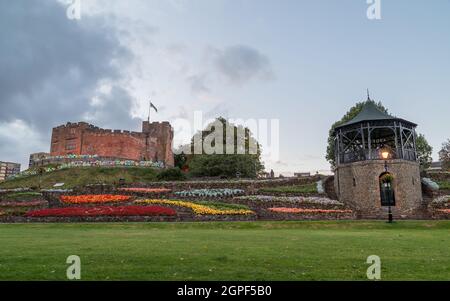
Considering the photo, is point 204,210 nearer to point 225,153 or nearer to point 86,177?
point 86,177

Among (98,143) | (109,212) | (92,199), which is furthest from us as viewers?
(98,143)

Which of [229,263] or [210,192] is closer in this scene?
[229,263]

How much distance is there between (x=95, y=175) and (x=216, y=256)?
4645 cm

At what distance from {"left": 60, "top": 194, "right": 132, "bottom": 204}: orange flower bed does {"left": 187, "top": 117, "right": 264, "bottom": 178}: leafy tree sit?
2666cm

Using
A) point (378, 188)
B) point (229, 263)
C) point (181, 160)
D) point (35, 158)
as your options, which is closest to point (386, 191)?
point (378, 188)

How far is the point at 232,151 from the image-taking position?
59.7 metres

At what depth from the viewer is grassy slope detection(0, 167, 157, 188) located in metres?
48.1

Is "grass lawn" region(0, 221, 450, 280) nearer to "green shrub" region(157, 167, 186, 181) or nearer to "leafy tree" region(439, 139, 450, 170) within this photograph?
"green shrub" region(157, 167, 186, 181)

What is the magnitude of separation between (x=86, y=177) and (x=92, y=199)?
23445mm

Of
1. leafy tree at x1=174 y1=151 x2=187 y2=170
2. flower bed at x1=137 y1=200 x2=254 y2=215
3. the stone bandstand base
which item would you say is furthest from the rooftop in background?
leafy tree at x1=174 y1=151 x2=187 y2=170

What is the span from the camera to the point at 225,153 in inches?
2308

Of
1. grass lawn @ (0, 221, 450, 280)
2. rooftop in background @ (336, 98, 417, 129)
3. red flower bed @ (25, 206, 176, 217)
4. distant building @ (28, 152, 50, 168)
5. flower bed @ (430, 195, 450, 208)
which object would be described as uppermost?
distant building @ (28, 152, 50, 168)
